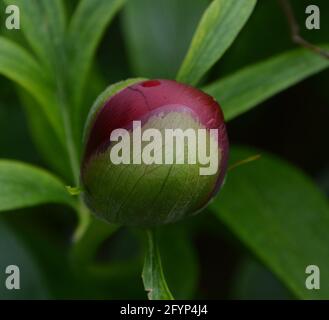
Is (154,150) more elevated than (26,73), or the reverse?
(26,73)

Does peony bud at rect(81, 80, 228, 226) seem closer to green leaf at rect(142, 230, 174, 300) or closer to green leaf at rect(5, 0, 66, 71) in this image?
green leaf at rect(142, 230, 174, 300)

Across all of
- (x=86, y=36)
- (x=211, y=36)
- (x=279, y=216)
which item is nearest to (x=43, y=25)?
(x=86, y=36)

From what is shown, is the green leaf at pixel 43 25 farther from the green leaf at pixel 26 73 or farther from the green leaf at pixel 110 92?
the green leaf at pixel 110 92

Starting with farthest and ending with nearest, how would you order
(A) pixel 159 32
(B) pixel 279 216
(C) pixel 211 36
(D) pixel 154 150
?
(A) pixel 159 32, (B) pixel 279 216, (C) pixel 211 36, (D) pixel 154 150

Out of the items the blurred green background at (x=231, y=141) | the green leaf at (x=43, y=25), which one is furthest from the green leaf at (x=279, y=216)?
the green leaf at (x=43, y=25)

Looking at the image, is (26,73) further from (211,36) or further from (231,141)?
(231,141)
